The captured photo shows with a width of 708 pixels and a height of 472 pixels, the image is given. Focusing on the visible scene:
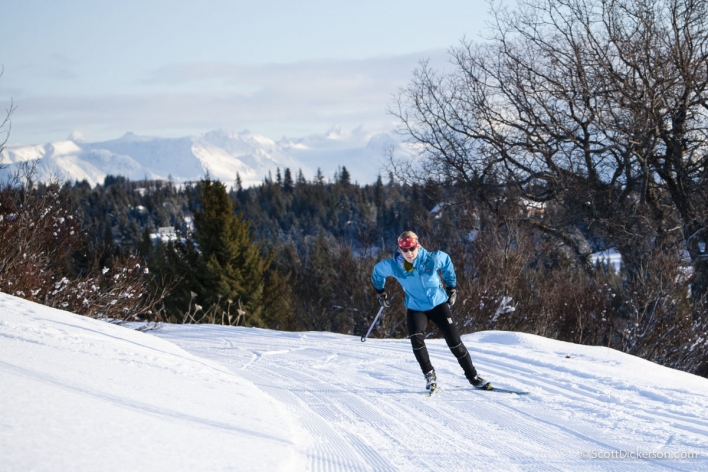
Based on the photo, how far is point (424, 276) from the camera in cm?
645

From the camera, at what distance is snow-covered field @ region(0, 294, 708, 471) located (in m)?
3.70

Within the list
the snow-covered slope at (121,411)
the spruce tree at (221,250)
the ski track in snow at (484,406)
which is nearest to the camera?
the snow-covered slope at (121,411)

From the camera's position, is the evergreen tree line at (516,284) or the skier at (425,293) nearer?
the skier at (425,293)

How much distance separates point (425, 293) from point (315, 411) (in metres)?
1.73

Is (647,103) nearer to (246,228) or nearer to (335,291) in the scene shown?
(335,291)

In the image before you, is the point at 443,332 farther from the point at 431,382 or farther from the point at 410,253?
the point at 410,253

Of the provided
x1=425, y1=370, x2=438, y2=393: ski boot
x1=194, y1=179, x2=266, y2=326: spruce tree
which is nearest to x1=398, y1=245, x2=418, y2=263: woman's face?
x1=425, y1=370, x2=438, y2=393: ski boot

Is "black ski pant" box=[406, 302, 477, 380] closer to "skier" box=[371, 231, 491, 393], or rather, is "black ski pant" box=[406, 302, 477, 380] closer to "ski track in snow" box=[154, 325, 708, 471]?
"skier" box=[371, 231, 491, 393]

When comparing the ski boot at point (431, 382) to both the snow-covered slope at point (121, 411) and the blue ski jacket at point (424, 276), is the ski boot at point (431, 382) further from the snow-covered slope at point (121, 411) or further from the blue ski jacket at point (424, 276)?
the snow-covered slope at point (121, 411)

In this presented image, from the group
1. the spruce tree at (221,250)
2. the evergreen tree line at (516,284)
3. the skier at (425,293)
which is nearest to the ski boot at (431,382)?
the skier at (425,293)

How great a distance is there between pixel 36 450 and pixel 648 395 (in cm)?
557

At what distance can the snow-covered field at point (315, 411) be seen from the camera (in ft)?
12.1

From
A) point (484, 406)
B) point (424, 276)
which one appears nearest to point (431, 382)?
point (484, 406)

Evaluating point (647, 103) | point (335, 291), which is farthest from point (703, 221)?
point (335, 291)
